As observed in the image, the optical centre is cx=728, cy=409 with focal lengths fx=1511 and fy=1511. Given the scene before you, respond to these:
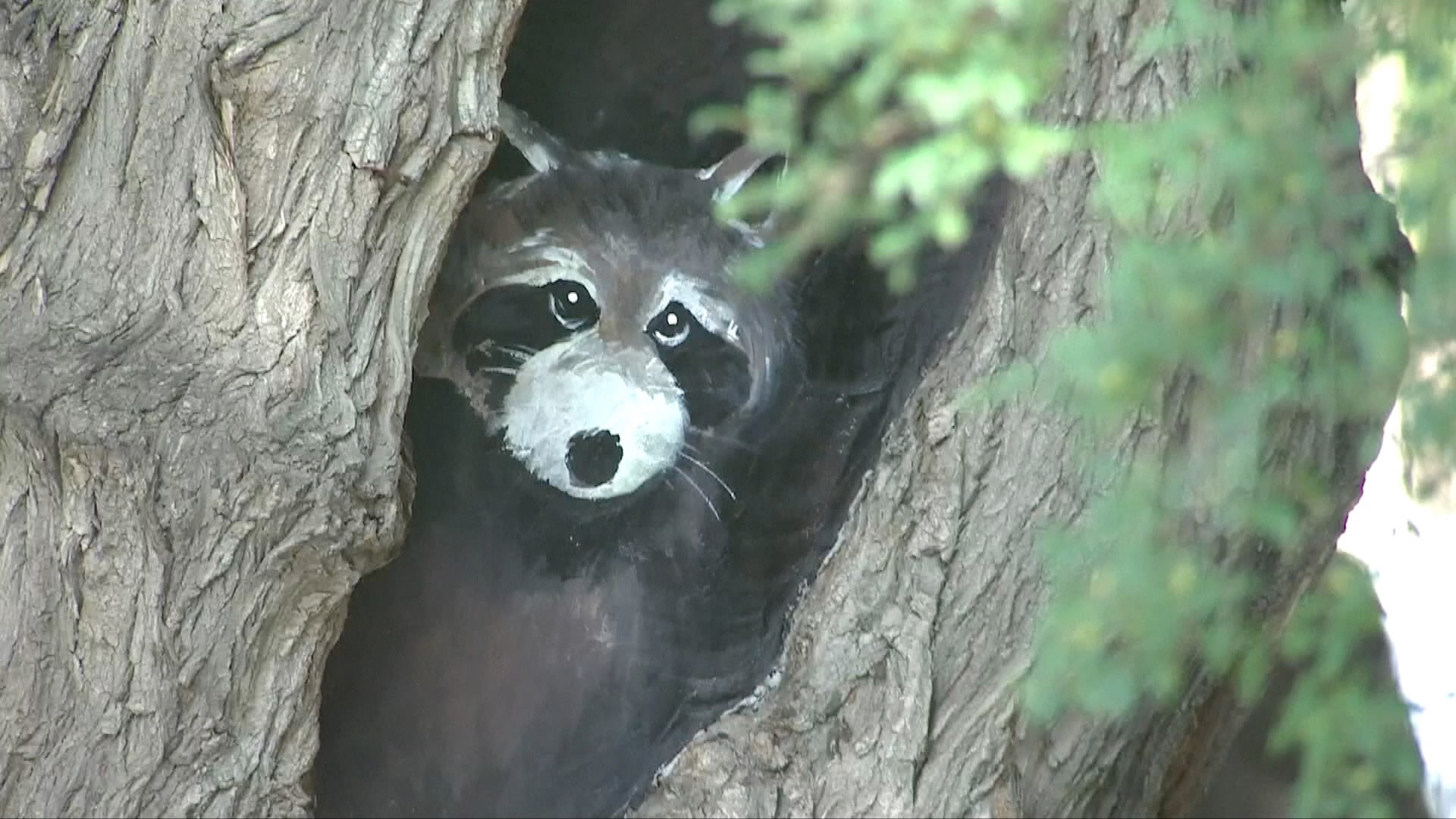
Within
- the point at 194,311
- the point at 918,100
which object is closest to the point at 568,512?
the point at 194,311

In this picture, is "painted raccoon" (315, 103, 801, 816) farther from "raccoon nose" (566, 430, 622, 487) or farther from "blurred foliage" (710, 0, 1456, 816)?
"blurred foliage" (710, 0, 1456, 816)

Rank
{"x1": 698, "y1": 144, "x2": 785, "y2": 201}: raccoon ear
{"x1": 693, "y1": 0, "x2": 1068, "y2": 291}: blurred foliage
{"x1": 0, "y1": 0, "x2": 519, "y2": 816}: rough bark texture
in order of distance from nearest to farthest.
A: {"x1": 693, "y1": 0, "x2": 1068, "y2": 291}: blurred foliage
{"x1": 0, "y1": 0, "x2": 519, "y2": 816}: rough bark texture
{"x1": 698, "y1": 144, "x2": 785, "y2": 201}: raccoon ear

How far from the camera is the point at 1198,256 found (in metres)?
0.95

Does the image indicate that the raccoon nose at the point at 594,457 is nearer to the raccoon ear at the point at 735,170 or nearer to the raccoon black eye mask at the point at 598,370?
the raccoon black eye mask at the point at 598,370

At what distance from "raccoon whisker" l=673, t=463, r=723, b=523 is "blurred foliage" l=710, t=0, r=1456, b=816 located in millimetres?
235

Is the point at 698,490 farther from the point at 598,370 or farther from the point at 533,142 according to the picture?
the point at 533,142

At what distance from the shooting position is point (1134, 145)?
35.5 inches

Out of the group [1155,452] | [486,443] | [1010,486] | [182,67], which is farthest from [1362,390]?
[182,67]

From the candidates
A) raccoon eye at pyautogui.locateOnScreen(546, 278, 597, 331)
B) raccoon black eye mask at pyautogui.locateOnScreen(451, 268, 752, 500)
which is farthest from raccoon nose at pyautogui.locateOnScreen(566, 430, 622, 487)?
raccoon eye at pyautogui.locateOnScreen(546, 278, 597, 331)

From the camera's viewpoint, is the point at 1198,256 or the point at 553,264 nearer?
the point at 1198,256

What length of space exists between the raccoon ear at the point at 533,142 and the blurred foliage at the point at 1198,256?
0.50 ft

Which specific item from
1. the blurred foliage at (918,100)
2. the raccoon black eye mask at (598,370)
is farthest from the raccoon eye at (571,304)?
the blurred foliage at (918,100)

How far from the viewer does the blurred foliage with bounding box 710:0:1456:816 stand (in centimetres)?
90

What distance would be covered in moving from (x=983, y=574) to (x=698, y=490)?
0.98 feet
